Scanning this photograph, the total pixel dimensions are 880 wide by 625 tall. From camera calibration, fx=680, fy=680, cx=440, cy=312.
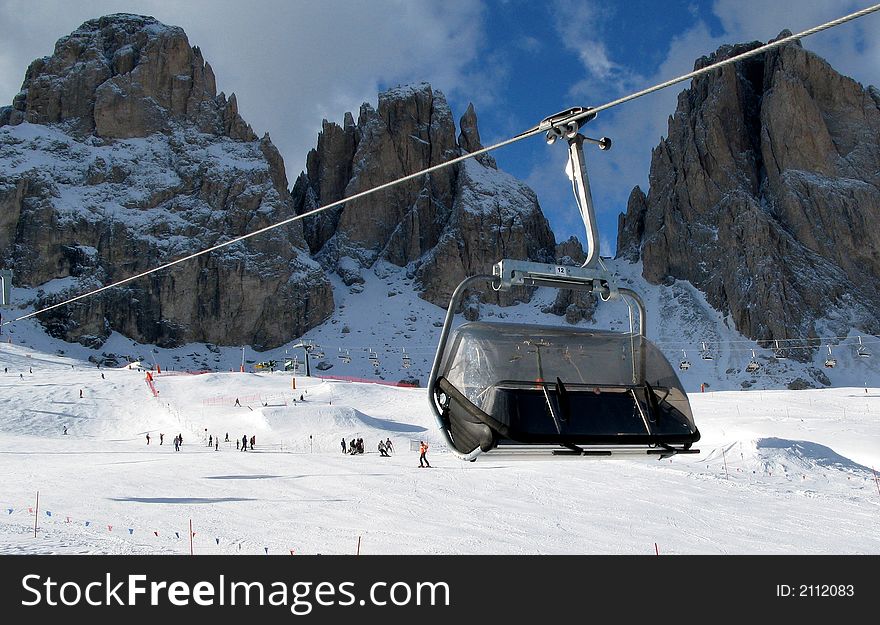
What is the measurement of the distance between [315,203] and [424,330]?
3850 centimetres

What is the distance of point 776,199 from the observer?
102 m

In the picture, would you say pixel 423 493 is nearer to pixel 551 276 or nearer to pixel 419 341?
pixel 551 276

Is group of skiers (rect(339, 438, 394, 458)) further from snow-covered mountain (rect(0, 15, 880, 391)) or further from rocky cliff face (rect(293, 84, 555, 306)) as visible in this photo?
rocky cliff face (rect(293, 84, 555, 306))

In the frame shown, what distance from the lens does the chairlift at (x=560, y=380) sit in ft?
16.7

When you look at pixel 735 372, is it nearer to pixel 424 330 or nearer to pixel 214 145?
pixel 424 330

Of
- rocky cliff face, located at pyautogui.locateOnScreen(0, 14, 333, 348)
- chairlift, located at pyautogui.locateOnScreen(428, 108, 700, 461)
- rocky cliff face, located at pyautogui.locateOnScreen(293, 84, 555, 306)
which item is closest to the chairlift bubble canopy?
chairlift, located at pyautogui.locateOnScreen(428, 108, 700, 461)

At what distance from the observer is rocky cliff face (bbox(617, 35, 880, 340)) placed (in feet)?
313

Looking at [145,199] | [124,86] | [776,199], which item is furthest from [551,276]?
[124,86]

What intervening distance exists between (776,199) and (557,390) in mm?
110627

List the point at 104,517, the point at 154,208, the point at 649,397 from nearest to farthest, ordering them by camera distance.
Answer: the point at 649,397
the point at 104,517
the point at 154,208

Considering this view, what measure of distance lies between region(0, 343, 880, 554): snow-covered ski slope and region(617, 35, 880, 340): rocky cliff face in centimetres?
6031

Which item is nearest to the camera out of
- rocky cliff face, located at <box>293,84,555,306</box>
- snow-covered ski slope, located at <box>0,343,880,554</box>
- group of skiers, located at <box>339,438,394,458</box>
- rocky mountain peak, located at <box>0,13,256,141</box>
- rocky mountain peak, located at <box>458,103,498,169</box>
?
snow-covered ski slope, located at <box>0,343,880,554</box>

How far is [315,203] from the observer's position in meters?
134
